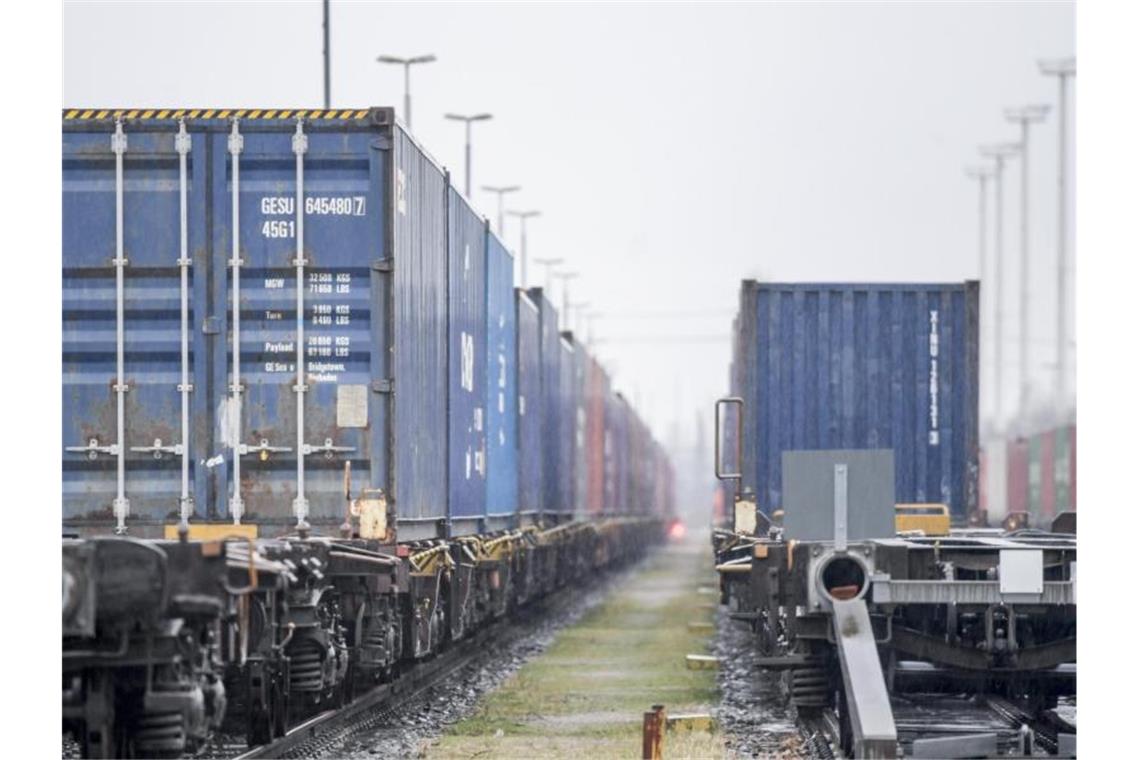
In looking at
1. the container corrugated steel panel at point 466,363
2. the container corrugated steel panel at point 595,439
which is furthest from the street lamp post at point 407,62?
the container corrugated steel panel at point 466,363

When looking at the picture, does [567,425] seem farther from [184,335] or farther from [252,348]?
[184,335]

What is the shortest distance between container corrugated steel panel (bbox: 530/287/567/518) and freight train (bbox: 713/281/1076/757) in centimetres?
803

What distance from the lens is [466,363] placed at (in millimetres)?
20156

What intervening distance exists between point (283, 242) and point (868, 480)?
165 inches

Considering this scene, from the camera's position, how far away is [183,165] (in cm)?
1485

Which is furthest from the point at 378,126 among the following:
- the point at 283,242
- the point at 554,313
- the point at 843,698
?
the point at 554,313

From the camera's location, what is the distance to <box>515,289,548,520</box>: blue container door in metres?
26.3

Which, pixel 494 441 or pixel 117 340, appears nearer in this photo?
pixel 117 340

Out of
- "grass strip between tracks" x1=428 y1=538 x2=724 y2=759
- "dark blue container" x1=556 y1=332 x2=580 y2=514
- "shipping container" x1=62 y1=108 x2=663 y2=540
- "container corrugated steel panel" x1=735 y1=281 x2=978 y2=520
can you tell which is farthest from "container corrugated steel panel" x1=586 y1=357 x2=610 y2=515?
"shipping container" x1=62 y1=108 x2=663 y2=540

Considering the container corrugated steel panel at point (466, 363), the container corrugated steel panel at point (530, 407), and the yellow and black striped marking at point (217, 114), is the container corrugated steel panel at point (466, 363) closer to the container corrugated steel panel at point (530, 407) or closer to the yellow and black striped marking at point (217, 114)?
the yellow and black striped marking at point (217, 114)

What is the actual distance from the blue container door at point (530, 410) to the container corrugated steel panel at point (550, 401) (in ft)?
1.31

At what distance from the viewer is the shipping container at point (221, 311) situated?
14.8 metres

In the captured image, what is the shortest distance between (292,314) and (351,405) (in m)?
0.70
